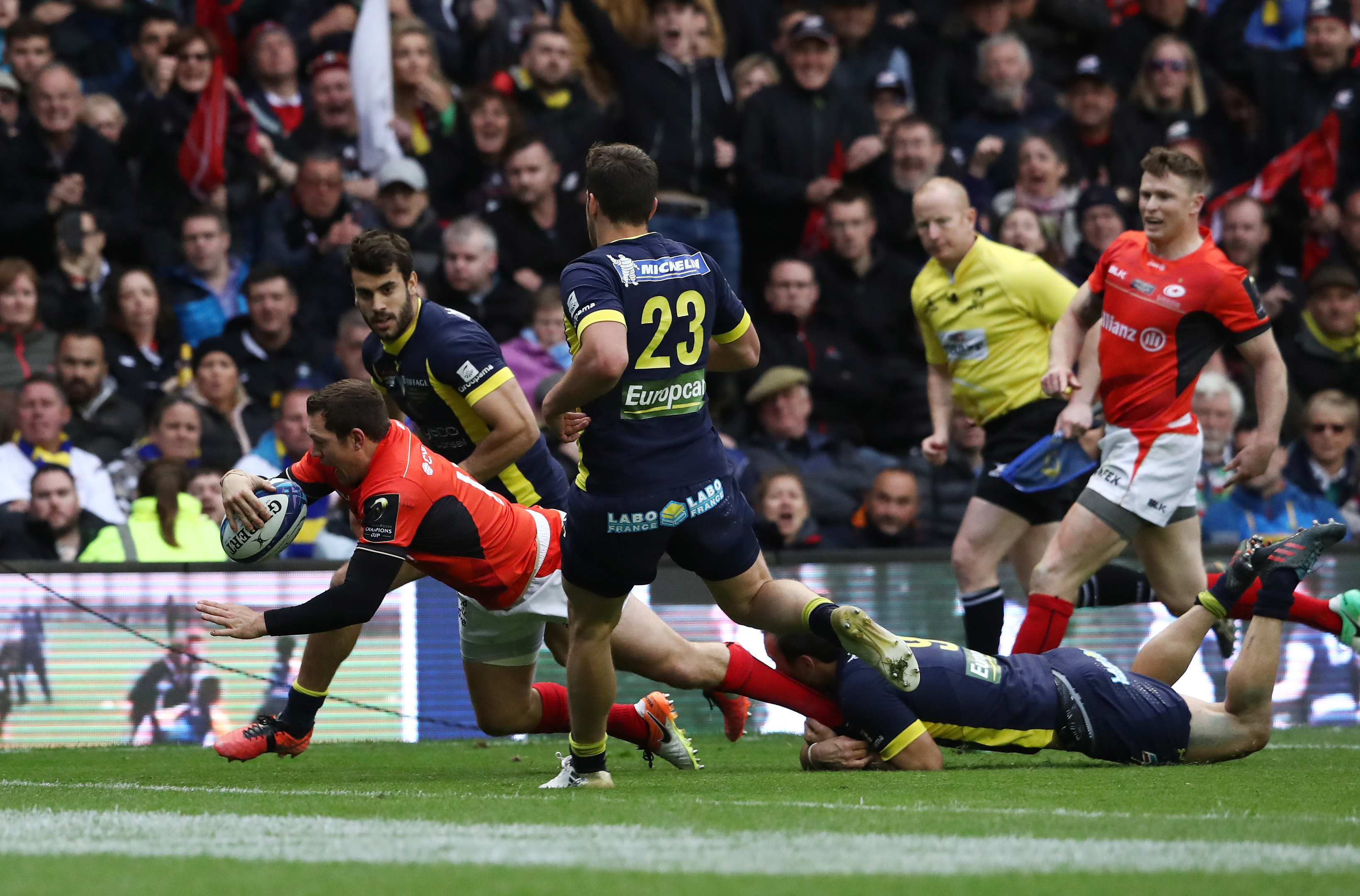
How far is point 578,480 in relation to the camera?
6.20 metres

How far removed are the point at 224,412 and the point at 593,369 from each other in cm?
576

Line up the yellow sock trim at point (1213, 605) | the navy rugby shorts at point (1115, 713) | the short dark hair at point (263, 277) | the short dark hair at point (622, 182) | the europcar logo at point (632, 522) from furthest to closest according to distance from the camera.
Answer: the short dark hair at point (263, 277) < the yellow sock trim at point (1213, 605) < the navy rugby shorts at point (1115, 713) < the short dark hair at point (622, 182) < the europcar logo at point (632, 522)

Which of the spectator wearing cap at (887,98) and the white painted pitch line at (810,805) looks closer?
the white painted pitch line at (810,805)

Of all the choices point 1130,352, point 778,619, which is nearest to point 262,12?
point 1130,352

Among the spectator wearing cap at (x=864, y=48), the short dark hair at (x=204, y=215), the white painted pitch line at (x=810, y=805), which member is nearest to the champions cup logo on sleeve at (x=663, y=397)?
the white painted pitch line at (x=810, y=805)

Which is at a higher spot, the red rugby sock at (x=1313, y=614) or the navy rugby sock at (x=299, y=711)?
the red rugby sock at (x=1313, y=614)

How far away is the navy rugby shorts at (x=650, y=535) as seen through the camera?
19.6 ft

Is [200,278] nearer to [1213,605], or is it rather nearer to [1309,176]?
[1213,605]

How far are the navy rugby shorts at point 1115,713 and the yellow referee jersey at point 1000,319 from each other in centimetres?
204

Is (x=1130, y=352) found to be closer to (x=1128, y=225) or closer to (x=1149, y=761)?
(x=1149, y=761)

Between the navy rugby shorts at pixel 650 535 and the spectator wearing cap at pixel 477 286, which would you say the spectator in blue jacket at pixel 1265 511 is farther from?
the navy rugby shorts at pixel 650 535

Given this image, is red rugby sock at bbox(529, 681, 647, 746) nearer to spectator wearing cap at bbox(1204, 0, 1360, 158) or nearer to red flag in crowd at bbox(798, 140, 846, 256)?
red flag in crowd at bbox(798, 140, 846, 256)

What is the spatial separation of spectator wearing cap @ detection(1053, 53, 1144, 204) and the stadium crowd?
0.10ft

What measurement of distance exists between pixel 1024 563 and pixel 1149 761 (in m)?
1.90
